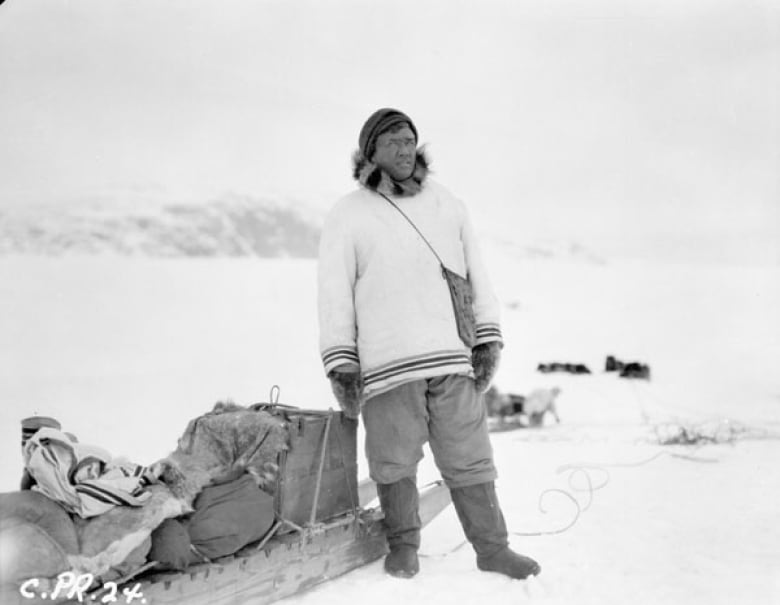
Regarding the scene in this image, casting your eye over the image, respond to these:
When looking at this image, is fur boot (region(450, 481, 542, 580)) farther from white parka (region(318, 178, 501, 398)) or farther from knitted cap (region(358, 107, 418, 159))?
knitted cap (region(358, 107, 418, 159))

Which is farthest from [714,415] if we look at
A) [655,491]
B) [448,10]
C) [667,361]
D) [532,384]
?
[448,10]

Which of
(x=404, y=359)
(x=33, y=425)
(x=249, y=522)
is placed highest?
(x=404, y=359)

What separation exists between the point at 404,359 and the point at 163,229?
4.12 m

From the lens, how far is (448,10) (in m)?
3.78

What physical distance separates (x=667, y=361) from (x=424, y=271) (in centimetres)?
438

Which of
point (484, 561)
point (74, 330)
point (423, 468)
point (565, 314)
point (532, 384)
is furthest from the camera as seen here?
point (565, 314)

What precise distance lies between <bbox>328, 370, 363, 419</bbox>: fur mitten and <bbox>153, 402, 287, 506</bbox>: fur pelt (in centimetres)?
21

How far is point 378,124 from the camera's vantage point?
101 inches

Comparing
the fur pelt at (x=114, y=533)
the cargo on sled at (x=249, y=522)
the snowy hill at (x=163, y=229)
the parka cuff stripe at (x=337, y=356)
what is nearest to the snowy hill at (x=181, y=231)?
the snowy hill at (x=163, y=229)

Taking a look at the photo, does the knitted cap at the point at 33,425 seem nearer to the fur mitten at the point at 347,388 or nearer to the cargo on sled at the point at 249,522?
the cargo on sled at the point at 249,522

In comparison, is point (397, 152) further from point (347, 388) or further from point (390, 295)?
point (347, 388)

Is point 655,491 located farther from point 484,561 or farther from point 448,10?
point 448,10

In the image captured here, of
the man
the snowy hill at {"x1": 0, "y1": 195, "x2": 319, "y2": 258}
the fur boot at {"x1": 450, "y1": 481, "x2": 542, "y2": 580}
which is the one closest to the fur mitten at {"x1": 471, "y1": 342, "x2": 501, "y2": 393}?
the man

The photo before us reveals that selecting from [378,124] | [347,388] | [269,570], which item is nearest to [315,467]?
[347,388]
